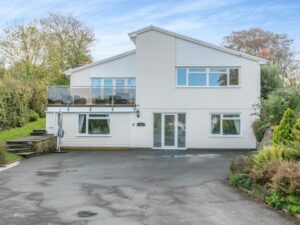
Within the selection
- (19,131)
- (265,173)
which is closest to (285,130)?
(265,173)

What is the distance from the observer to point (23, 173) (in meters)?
15.2

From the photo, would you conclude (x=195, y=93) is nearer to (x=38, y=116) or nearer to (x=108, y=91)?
(x=108, y=91)

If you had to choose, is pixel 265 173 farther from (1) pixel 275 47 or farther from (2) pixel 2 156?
(1) pixel 275 47

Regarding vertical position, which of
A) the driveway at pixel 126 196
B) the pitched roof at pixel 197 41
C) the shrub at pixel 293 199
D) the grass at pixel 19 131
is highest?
the pitched roof at pixel 197 41

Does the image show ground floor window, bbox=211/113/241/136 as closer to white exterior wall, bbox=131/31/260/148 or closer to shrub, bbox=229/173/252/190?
white exterior wall, bbox=131/31/260/148

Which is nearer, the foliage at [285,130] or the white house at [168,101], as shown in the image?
the foliage at [285,130]

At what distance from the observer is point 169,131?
25.7 meters

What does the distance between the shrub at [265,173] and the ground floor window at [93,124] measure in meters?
15.9

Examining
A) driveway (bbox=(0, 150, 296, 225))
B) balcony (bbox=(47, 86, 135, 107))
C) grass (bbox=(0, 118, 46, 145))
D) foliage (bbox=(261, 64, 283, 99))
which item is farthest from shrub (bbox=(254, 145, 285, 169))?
foliage (bbox=(261, 64, 283, 99))

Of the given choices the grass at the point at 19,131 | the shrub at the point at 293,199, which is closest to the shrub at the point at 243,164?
the shrub at the point at 293,199

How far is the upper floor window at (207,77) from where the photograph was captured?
2559 centimetres

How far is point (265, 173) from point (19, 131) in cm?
1975

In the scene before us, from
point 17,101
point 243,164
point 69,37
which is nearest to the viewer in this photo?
point 243,164

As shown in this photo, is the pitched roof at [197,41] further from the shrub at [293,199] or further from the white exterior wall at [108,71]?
the shrub at [293,199]
